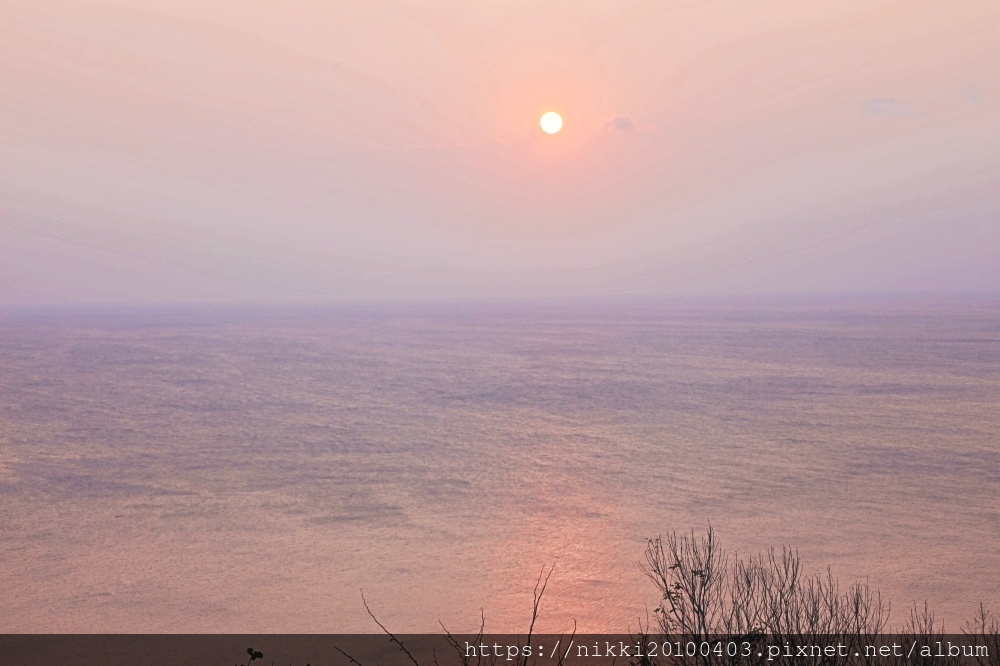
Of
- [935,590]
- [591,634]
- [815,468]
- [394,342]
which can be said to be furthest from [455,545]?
[394,342]

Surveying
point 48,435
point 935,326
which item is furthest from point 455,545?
point 935,326

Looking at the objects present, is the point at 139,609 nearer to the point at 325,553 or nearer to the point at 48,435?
the point at 325,553

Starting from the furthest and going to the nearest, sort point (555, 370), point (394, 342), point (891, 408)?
point (394, 342) < point (555, 370) < point (891, 408)

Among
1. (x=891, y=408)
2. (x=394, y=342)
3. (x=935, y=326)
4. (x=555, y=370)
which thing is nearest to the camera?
(x=891, y=408)

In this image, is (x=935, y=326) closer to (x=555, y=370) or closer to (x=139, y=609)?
(x=555, y=370)

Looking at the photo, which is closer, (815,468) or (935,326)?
(815,468)

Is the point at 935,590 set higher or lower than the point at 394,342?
lower
